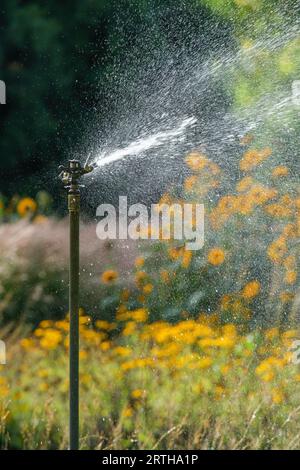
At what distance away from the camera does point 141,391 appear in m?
2.90

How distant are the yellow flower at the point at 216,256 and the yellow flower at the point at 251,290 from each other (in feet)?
0.54

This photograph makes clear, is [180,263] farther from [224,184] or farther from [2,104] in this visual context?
[2,104]

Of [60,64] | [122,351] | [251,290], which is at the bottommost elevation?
[122,351]

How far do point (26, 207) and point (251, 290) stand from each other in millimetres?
1278

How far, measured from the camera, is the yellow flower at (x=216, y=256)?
11.2 ft

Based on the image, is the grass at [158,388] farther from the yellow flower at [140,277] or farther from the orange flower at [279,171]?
the orange flower at [279,171]

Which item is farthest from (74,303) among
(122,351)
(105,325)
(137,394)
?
(105,325)

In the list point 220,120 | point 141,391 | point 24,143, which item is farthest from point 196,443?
point 24,143

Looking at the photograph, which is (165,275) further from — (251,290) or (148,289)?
(251,290)

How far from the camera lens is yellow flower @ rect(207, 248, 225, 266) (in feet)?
11.2

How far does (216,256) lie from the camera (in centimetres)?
342

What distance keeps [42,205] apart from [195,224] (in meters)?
0.87

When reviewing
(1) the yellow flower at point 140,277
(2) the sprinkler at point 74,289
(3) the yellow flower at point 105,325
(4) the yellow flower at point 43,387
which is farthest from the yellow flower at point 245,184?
(2) the sprinkler at point 74,289

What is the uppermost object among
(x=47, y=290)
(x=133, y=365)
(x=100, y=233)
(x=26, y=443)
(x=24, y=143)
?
(x=24, y=143)
